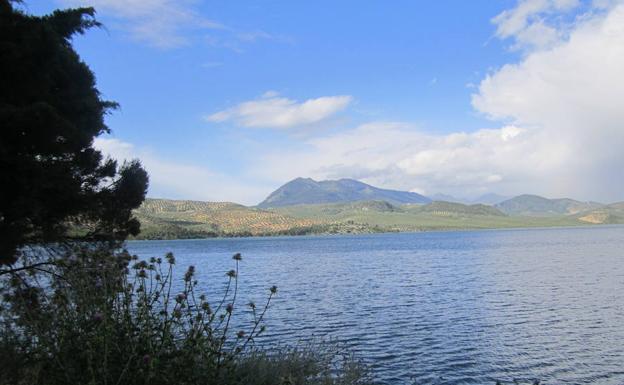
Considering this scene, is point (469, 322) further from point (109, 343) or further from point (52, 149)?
point (109, 343)

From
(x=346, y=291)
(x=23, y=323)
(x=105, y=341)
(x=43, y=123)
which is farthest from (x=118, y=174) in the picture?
(x=346, y=291)

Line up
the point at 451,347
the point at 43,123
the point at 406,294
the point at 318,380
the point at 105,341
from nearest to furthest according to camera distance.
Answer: the point at 105,341 → the point at 43,123 → the point at 318,380 → the point at 451,347 → the point at 406,294

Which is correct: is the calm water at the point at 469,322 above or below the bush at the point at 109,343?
below

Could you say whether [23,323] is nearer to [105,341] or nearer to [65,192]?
[105,341]

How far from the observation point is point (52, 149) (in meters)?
11.3

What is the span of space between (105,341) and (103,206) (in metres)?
7.99

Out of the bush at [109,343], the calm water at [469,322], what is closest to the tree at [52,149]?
the bush at [109,343]

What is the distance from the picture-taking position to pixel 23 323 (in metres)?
7.70

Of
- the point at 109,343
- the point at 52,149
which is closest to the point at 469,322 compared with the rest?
the point at 52,149

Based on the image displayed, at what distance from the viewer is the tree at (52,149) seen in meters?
10.4

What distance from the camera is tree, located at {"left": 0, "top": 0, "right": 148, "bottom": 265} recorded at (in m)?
10.4

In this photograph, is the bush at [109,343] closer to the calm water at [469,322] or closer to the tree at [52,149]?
the tree at [52,149]

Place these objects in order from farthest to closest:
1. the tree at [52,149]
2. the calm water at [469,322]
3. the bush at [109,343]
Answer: the calm water at [469,322]
the tree at [52,149]
the bush at [109,343]

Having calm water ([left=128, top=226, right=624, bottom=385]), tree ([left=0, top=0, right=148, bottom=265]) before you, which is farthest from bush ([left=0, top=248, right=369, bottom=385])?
calm water ([left=128, top=226, right=624, bottom=385])
